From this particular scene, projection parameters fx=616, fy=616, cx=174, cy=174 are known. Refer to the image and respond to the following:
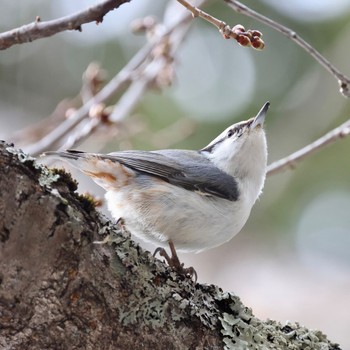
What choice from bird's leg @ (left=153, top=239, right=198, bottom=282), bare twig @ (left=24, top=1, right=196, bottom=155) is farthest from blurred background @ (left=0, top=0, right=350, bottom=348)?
bird's leg @ (left=153, top=239, right=198, bottom=282)

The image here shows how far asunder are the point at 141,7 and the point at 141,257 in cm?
439

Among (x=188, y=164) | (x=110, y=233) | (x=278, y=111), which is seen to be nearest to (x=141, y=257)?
(x=110, y=233)

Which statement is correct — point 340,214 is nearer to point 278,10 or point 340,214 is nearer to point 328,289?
point 328,289

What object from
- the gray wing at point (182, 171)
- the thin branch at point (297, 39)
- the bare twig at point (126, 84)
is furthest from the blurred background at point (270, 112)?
the thin branch at point (297, 39)

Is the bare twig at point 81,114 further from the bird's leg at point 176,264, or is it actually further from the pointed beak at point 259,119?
the bird's leg at point 176,264

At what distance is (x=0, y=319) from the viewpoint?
1510mm

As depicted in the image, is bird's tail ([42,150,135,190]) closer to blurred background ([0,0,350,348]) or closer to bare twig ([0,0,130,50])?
bare twig ([0,0,130,50])

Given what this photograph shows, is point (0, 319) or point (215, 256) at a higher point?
point (215, 256)

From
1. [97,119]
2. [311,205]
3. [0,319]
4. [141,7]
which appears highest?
[141,7]

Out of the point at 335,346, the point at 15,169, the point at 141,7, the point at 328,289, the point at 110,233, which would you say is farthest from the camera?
the point at 141,7

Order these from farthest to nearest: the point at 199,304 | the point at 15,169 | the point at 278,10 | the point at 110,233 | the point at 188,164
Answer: the point at 278,10 → the point at 188,164 → the point at 199,304 → the point at 110,233 → the point at 15,169

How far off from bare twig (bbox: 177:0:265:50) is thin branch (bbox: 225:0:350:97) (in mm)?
58

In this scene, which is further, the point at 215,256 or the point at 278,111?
the point at 215,256

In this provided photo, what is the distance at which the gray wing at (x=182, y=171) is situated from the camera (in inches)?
98.6
